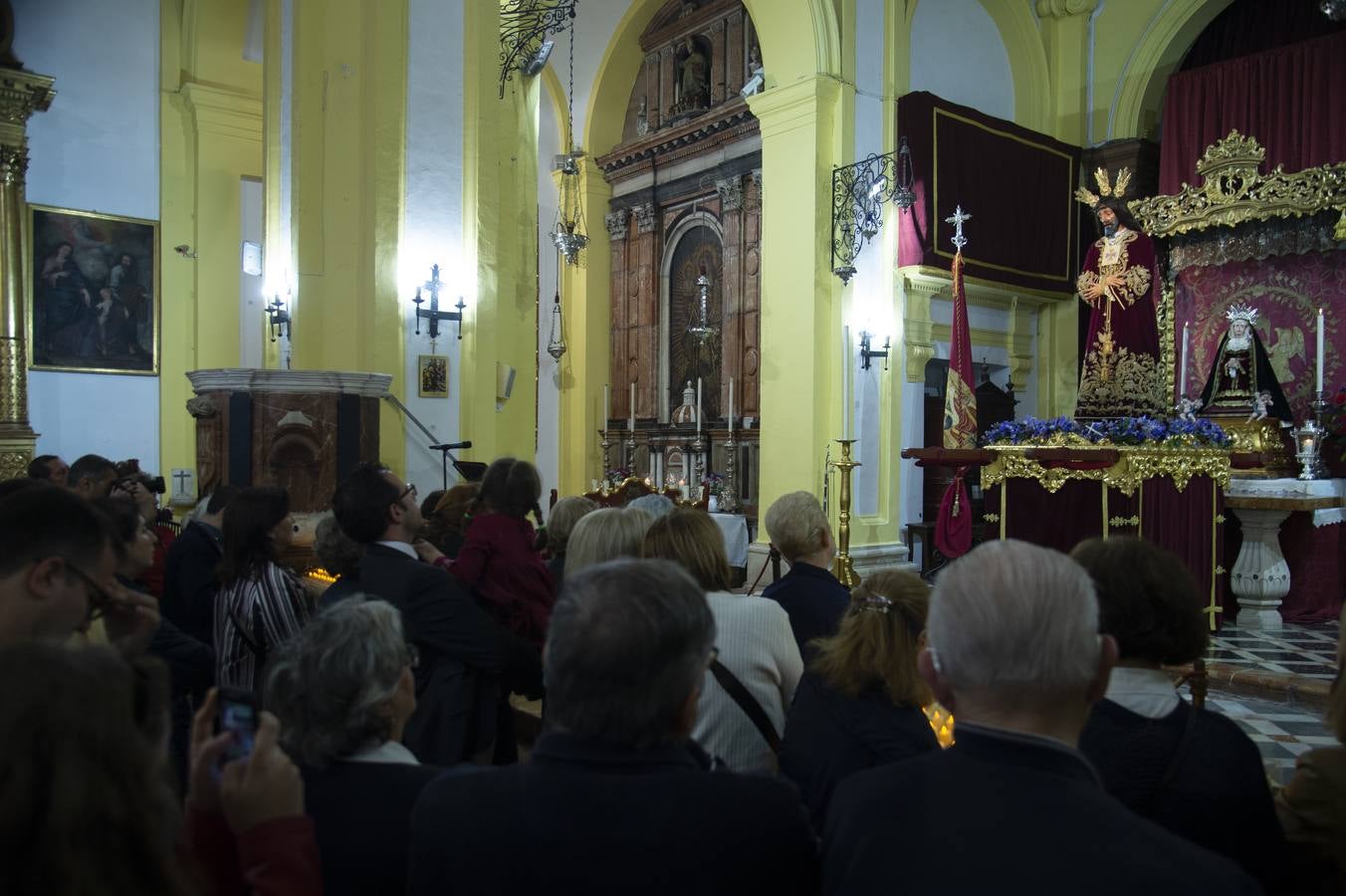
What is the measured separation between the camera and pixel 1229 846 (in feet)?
5.73

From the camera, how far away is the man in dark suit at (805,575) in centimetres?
317

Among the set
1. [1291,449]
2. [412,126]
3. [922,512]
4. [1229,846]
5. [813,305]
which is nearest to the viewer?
[1229,846]

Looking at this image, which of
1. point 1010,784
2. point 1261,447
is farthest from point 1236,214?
point 1010,784

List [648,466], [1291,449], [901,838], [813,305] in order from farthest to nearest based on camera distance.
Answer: [648,466]
[813,305]
[1291,449]
[901,838]

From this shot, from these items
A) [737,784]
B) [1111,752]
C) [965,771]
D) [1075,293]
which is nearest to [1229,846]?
[1111,752]

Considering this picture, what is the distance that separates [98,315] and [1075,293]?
12.1 meters

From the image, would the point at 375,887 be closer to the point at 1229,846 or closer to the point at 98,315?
the point at 1229,846

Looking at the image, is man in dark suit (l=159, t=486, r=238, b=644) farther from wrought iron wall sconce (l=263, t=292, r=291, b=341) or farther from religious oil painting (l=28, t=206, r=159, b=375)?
religious oil painting (l=28, t=206, r=159, b=375)

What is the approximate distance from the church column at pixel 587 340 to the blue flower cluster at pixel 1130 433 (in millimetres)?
8449

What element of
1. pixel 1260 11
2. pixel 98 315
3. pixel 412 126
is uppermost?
pixel 1260 11

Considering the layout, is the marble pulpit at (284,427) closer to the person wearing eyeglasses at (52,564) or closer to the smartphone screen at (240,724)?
the person wearing eyeglasses at (52,564)

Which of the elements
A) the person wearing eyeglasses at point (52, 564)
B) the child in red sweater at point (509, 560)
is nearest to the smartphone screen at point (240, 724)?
the person wearing eyeglasses at point (52, 564)

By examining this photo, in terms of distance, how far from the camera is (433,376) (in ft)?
27.3

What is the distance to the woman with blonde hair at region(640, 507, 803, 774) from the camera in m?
2.46
